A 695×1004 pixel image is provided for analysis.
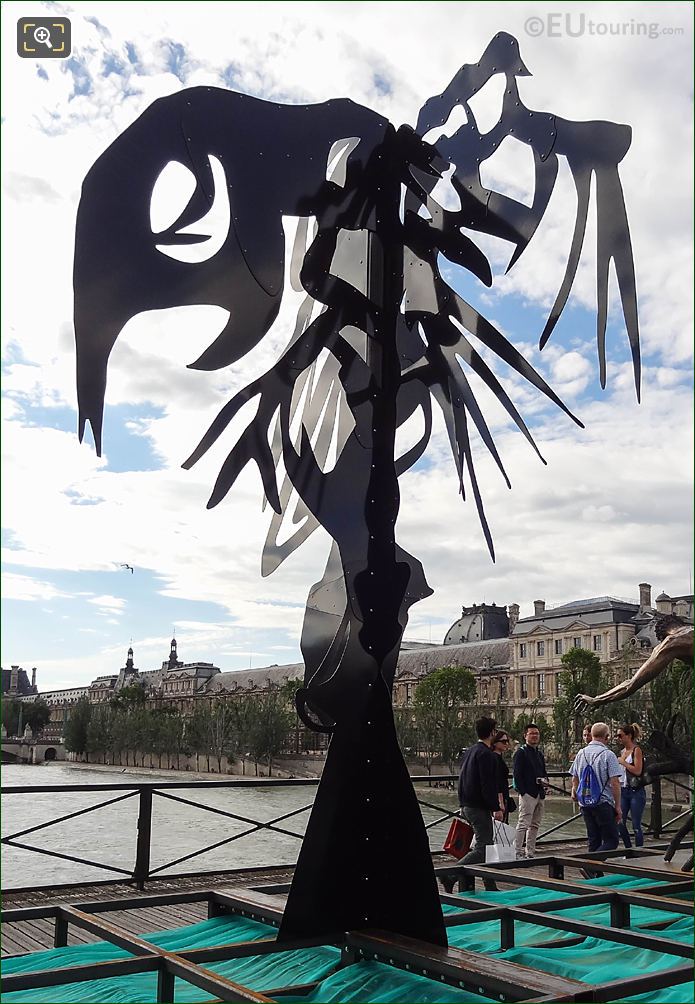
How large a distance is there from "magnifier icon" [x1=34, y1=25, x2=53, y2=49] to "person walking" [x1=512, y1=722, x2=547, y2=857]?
5.95m

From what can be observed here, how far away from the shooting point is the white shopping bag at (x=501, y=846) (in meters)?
6.55

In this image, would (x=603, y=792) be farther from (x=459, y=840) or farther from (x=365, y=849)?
(x=365, y=849)

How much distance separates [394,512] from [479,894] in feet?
8.28

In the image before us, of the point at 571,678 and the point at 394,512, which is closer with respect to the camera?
the point at 394,512

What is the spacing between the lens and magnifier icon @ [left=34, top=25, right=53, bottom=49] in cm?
323

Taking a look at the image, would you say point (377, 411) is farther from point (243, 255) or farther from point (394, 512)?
point (243, 255)

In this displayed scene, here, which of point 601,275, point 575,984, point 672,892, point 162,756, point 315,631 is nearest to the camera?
point 575,984

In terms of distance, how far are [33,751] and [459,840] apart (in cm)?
4633

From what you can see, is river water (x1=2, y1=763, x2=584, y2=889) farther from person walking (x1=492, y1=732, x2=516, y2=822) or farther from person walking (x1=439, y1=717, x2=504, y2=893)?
person walking (x1=492, y1=732, x2=516, y2=822)

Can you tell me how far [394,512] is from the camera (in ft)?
14.5

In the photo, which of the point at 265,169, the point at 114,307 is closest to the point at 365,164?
the point at 265,169

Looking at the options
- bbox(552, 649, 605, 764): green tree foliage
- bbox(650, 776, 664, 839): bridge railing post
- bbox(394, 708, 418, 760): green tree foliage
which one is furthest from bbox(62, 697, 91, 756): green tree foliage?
bbox(650, 776, 664, 839): bridge railing post

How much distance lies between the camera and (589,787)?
7.30 meters

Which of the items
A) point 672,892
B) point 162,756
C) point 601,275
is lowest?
point 162,756
